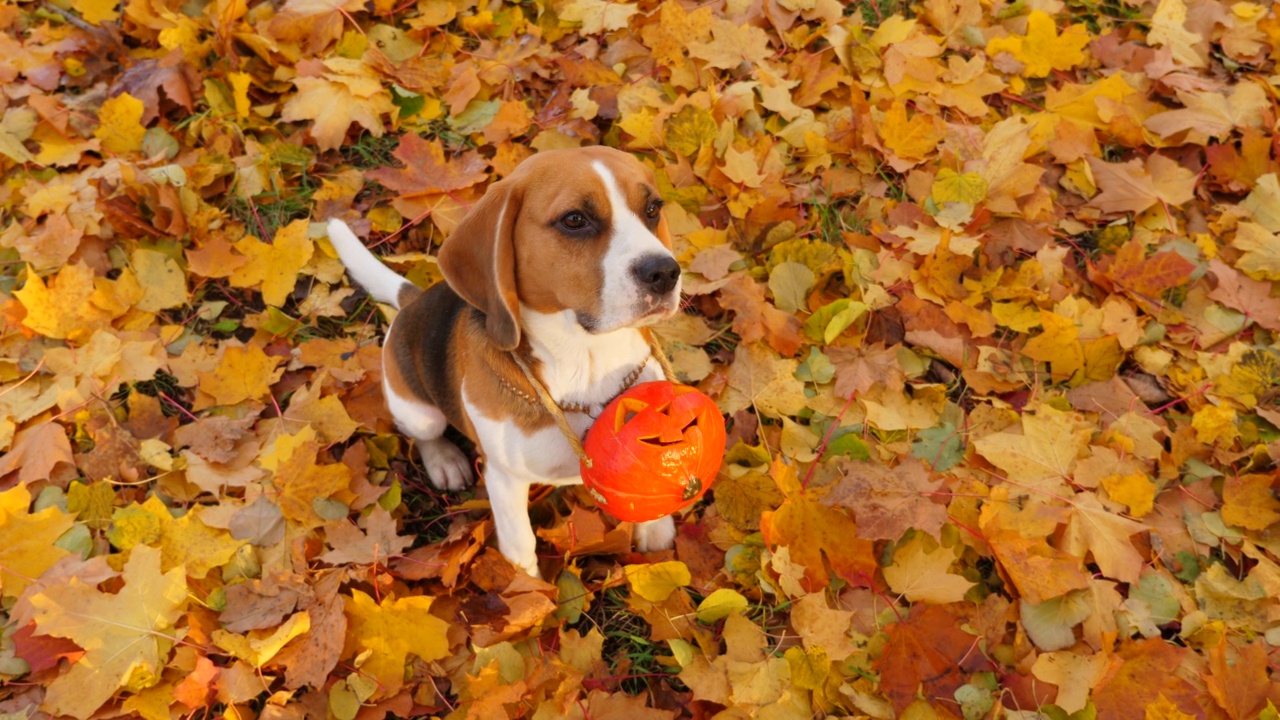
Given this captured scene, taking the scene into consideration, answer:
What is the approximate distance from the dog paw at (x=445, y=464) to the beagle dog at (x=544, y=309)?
449mm

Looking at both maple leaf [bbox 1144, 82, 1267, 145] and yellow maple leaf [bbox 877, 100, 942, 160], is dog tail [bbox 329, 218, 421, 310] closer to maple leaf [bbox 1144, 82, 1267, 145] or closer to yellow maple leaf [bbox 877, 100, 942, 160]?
yellow maple leaf [bbox 877, 100, 942, 160]

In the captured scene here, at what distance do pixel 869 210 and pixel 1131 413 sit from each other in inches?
60.2

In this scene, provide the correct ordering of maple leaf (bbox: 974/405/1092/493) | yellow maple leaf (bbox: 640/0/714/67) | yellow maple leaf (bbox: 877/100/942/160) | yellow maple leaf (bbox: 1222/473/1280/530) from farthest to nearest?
yellow maple leaf (bbox: 640/0/714/67)
yellow maple leaf (bbox: 877/100/942/160)
maple leaf (bbox: 974/405/1092/493)
yellow maple leaf (bbox: 1222/473/1280/530)

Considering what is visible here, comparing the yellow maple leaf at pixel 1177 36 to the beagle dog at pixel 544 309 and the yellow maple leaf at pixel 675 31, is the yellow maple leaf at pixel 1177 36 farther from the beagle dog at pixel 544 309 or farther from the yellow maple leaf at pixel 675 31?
the beagle dog at pixel 544 309

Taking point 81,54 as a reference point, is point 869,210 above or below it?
below

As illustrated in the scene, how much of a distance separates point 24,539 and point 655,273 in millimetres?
2610

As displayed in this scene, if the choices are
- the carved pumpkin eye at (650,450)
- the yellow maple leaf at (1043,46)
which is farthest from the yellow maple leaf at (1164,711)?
the yellow maple leaf at (1043,46)

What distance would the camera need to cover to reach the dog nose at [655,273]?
2521 millimetres

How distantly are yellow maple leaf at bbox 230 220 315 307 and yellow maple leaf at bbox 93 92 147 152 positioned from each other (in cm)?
111

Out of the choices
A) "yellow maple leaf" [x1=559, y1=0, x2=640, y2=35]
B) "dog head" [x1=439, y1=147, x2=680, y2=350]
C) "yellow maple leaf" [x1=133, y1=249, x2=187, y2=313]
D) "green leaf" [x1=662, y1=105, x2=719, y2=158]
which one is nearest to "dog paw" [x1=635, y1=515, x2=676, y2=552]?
"dog head" [x1=439, y1=147, x2=680, y2=350]

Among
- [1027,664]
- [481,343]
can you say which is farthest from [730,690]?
[481,343]

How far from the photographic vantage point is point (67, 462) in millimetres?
3514

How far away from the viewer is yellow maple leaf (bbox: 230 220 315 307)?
412cm

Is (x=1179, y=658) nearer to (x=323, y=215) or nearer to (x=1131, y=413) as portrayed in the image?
(x=1131, y=413)
